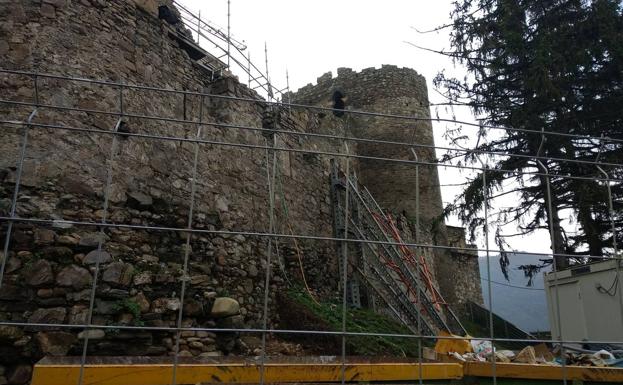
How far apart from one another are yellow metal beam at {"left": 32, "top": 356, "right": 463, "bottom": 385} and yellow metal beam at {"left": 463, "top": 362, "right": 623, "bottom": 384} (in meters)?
0.30

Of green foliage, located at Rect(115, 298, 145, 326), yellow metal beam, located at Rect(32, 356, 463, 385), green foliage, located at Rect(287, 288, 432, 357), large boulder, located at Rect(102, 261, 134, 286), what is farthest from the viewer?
green foliage, located at Rect(287, 288, 432, 357)

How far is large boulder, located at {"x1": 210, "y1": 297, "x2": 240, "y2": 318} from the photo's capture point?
19.4 feet

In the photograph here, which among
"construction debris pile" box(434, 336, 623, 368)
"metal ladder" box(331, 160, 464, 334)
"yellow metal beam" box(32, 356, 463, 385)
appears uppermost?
"metal ladder" box(331, 160, 464, 334)

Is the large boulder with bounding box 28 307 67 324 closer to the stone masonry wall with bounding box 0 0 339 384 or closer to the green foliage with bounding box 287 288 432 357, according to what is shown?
the stone masonry wall with bounding box 0 0 339 384

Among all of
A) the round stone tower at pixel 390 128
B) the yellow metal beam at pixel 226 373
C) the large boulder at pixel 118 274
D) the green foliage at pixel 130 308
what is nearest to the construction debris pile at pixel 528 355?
the yellow metal beam at pixel 226 373

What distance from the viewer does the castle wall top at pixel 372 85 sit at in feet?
52.9

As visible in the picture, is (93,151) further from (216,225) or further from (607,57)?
(607,57)

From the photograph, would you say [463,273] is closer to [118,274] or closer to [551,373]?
[551,373]

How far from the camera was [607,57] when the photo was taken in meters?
9.55

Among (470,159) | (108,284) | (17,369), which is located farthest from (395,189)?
(17,369)

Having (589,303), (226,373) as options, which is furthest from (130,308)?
(589,303)

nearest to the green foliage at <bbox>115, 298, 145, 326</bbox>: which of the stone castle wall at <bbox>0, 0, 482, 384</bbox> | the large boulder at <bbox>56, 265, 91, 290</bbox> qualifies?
the stone castle wall at <bbox>0, 0, 482, 384</bbox>

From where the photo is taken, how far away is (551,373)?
4168 millimetres

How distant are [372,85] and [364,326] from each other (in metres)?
10.2
